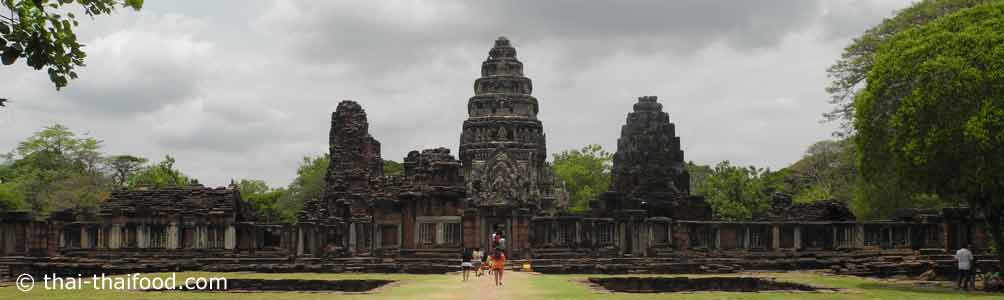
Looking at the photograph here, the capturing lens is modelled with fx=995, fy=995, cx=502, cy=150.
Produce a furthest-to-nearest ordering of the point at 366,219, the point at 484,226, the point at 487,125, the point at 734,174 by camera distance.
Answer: the point at 487,125 → the point at 734,174 → the point at 366,219 → the point at 484,226

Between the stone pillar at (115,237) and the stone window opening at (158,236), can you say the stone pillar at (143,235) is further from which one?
the stone pillar at (115,237)

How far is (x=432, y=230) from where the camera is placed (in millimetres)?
39344

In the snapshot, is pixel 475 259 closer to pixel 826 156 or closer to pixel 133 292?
pixel 133 292

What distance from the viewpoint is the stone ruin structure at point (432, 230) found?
35.0 m

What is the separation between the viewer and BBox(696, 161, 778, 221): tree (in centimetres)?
5709

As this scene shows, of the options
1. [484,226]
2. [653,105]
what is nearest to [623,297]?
[484,226]

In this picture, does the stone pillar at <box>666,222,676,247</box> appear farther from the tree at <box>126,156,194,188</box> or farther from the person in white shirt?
the tree at <box>126,156,194,188</box>

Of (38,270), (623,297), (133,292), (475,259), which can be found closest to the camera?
(623,297)

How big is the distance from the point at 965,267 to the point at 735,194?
120ft

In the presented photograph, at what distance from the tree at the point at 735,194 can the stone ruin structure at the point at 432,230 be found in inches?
338

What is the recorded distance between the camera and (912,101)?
2234cm

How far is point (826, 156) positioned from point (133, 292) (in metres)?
50.3

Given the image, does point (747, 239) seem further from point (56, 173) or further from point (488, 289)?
point (56, 173)

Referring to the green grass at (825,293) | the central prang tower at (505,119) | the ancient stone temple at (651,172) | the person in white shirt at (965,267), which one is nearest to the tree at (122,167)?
the central prang tower at (505,119)
